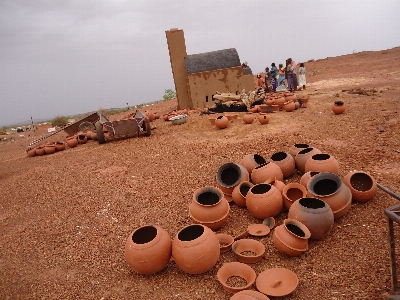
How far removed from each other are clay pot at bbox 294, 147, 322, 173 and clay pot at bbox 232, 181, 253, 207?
1133mm

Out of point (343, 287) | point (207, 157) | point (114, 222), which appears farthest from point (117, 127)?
point (343, 287)

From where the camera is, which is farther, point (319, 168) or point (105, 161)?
point (105, 161)

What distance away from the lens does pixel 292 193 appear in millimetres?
4625

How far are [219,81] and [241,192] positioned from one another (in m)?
10.8

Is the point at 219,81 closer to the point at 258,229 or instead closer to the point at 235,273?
the point at 258,229

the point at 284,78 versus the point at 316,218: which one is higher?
the point at 284,78

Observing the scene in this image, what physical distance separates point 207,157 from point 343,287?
173 inches

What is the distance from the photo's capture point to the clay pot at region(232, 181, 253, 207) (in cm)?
482

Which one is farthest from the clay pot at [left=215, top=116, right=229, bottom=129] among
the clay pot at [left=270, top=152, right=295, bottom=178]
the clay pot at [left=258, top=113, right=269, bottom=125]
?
the clay pot at [left=270, top=152, right=295, bottom=178]

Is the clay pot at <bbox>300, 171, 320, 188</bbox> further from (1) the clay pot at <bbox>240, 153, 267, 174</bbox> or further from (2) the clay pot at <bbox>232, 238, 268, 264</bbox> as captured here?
(2) the clay pot at <bbox>232, 238, 268, 264</bbox>

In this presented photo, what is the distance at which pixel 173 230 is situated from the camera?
15.0 ft

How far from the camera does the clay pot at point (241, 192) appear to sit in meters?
4.82

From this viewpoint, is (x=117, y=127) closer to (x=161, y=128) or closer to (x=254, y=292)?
(x=161, y=128)

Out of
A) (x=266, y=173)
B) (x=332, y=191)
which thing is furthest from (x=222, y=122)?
(x=332, y=191)
